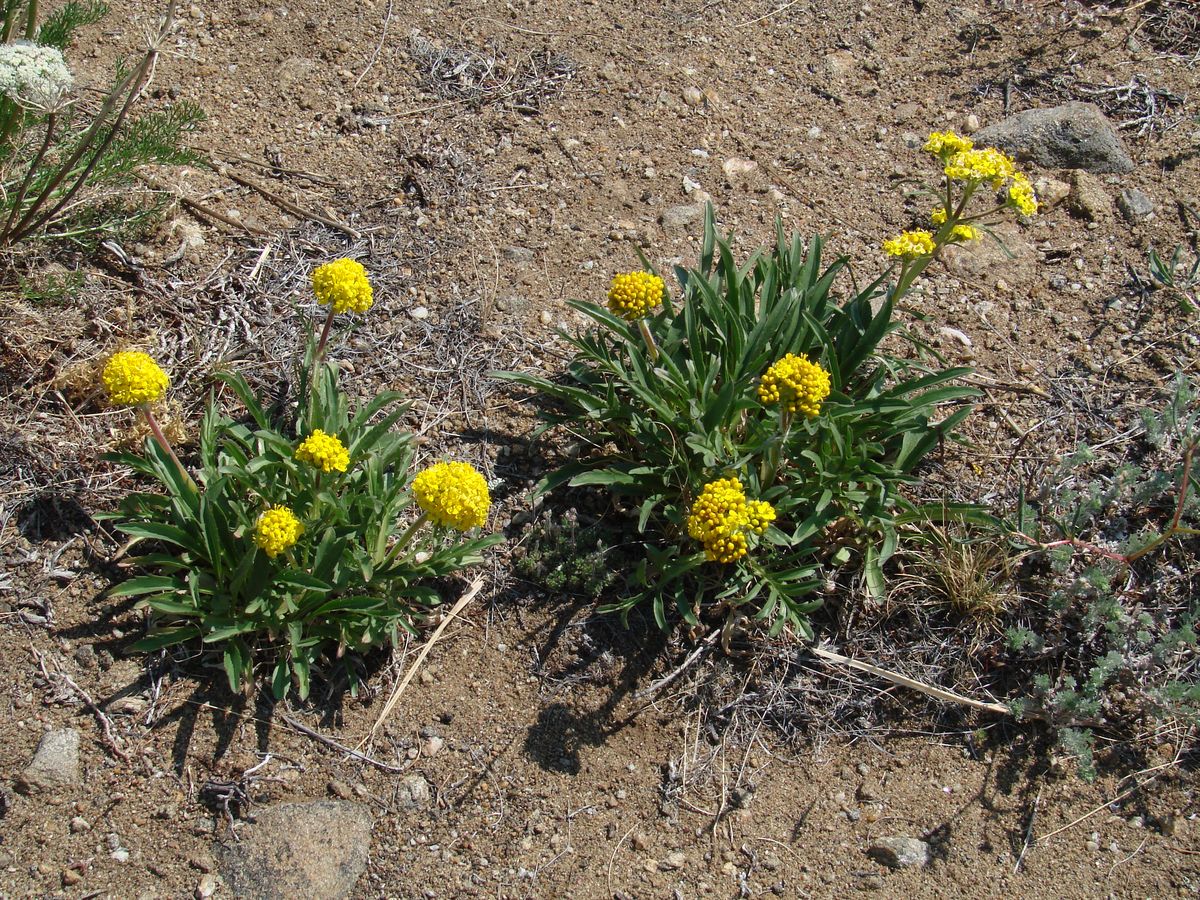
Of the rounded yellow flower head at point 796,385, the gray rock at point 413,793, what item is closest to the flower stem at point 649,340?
the rounded yellow flower head at point 796,385

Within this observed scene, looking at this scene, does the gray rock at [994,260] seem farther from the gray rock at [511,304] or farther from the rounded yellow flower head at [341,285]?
the rounded yellow flower head at [341,285]

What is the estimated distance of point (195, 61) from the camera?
506cm

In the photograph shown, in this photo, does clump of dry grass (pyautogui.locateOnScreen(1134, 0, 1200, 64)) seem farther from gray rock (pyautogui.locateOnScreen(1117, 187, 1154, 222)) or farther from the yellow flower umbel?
the yellow flower umbel

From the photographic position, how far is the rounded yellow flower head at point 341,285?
131 inches

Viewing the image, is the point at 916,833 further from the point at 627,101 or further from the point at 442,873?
the point at 627,101

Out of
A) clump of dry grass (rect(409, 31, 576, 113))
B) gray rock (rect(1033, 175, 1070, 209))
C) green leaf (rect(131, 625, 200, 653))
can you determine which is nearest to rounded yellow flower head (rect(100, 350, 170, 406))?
green leaf (rect(131, 625, 200, 653))

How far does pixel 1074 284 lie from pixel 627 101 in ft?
8.08

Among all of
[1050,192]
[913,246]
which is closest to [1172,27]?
[1050,192]

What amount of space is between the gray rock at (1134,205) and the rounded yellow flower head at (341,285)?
12.7 ft

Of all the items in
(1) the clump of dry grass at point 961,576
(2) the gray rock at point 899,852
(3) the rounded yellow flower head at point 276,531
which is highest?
(1) the clump of dry grass at point 961,576

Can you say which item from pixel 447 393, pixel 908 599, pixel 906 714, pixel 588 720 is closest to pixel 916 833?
pixel 906 714

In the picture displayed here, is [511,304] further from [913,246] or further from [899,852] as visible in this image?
[899,852]

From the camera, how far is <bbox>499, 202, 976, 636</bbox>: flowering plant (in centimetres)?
359

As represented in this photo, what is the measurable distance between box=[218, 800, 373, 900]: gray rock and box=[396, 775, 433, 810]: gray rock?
118mm
